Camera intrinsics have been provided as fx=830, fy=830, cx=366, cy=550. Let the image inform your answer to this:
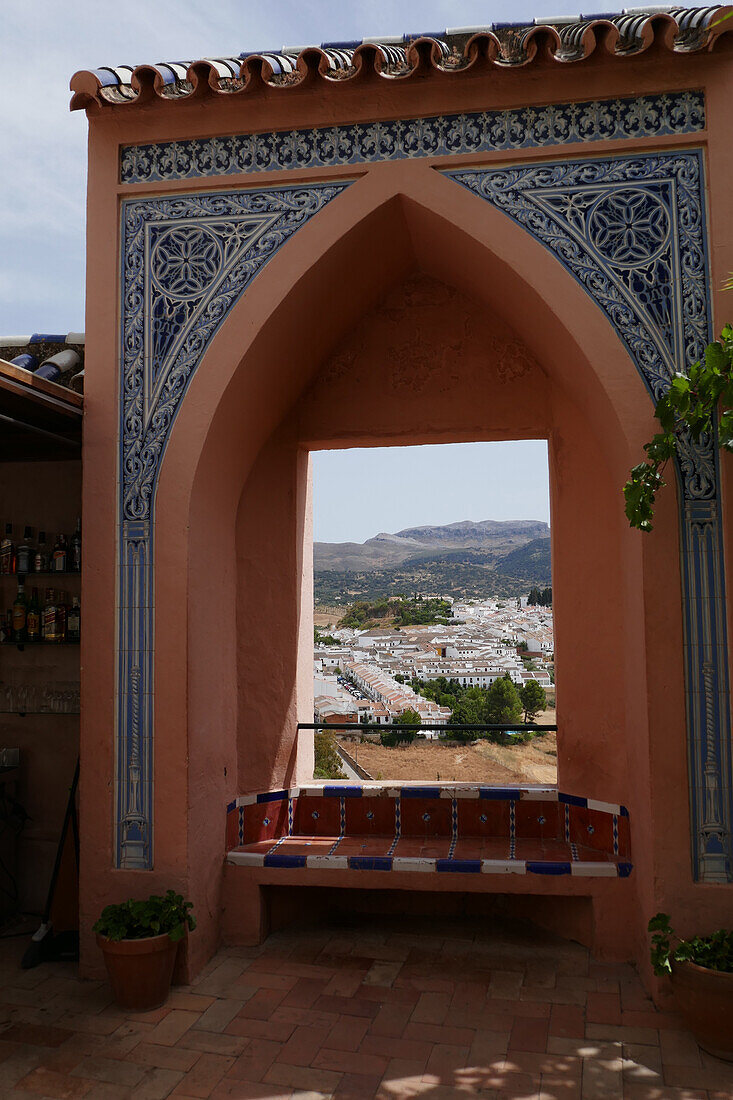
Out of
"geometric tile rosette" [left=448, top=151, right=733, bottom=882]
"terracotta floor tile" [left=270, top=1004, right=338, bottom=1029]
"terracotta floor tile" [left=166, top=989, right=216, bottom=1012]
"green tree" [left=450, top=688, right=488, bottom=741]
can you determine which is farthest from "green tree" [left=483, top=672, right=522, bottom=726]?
"terracotta floor tile" [left=166, top=989, right=216, bottom=1012]

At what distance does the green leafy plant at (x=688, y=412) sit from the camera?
3.13 metres

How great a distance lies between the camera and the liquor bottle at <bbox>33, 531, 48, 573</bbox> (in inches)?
187

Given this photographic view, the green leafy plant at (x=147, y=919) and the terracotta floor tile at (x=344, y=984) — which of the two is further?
the terracotta floor tile at (x=344, y=984)

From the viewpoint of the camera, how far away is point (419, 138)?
395 centimetres

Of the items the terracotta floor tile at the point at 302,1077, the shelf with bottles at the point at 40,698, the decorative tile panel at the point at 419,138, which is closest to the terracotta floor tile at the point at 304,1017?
the terracotta floor tile at the point at 302,1077

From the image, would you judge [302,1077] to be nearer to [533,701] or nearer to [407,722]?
[407,722]

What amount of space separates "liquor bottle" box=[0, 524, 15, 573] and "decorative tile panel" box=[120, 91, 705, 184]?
2067mm

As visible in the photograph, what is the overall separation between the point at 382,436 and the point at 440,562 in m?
1.58

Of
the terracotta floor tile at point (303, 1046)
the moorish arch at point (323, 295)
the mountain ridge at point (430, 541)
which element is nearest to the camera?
the terracotta floor tile at point (303, 1046)

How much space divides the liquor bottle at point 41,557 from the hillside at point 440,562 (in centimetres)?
167

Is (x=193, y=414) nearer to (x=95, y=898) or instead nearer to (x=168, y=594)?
(x=168, y=594)

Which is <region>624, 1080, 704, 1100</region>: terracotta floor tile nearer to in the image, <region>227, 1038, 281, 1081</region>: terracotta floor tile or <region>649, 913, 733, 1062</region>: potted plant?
<region>649, 913, 733, 1062</region>: potted plant

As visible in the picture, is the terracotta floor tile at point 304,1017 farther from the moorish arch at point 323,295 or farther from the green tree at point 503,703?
the green tree at point 503,703

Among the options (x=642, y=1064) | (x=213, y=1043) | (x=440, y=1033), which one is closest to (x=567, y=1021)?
(x=642, y=1064)
